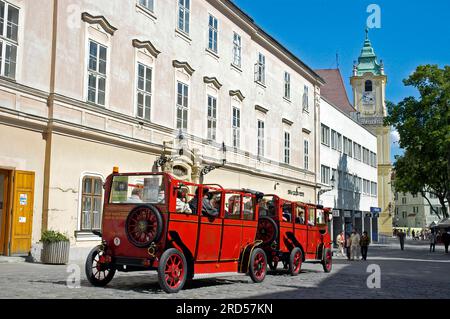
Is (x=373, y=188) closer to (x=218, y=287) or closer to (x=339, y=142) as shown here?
(x=339, y=142)

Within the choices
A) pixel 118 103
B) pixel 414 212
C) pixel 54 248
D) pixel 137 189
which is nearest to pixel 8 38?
pixel 118 103

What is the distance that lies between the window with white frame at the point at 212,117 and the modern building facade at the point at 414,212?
118141 millimetres

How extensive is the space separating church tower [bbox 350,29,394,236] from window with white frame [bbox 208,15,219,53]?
59989 mm

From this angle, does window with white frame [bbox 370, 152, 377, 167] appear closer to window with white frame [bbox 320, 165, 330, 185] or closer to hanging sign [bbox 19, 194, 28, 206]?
window with white frame [bbox 320, 165, 330, 185]

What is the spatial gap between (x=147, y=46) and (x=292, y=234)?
10.3m

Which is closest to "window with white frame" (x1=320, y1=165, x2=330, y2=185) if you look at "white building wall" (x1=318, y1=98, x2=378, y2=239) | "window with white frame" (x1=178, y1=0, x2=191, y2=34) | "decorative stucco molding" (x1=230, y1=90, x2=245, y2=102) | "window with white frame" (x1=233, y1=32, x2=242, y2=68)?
"white building wall" (x1=318, y1=98, x2=378, y2=239)

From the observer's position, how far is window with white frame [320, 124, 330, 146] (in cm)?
4581

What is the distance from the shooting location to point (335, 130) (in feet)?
162

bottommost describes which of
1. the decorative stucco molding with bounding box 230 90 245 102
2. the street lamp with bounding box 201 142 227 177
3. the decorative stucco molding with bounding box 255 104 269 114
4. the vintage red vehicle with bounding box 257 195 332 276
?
the vintage red vehicle with bounding box 257 195 332 276

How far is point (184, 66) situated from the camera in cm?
2586

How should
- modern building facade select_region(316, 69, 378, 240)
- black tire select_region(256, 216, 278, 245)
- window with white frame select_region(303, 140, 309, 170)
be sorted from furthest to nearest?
1. modern building facade select_region(316, 69, 378, 240)
2. window with white frame select_region(303, 140, 309, 170)
3. black tire select_region(256, 216, 278, 245)

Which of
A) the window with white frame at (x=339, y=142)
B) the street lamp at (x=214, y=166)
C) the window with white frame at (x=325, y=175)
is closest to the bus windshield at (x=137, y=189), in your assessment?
the street lamp at (x=214, y=166)

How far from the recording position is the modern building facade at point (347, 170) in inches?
1839

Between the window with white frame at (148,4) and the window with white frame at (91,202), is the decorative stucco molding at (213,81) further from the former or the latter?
the window with white frame at (91,202)
